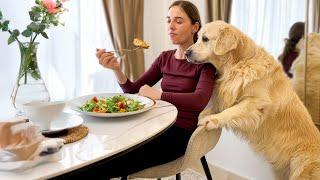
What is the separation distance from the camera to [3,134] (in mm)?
900

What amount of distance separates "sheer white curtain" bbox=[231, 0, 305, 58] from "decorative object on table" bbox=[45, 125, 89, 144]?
1.58 meters

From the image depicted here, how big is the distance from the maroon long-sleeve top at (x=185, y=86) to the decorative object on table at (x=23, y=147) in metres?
0.80

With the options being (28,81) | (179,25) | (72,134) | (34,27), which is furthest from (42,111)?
(179,25)

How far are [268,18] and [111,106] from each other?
1.46 m

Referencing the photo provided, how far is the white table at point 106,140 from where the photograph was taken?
86cm

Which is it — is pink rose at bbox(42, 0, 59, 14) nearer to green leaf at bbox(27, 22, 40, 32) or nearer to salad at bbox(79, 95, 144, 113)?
green leaf at bbox(27, 22, 40, 32)

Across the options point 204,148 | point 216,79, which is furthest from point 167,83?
point 204,148

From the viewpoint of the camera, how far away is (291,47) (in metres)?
2.16

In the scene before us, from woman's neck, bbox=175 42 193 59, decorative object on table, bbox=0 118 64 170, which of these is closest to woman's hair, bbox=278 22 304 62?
woman's neck, bbox=175 42 193 59

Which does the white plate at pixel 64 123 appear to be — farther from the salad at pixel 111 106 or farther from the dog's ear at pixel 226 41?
the dog's ear at pixel 226 41

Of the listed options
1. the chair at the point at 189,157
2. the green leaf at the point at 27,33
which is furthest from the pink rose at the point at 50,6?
the chair at the point at 189,157

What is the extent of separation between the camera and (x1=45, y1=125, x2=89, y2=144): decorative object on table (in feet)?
3.57

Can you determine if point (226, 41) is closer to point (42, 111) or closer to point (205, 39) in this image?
point (205, 39)

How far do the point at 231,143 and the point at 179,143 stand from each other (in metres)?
1.13
